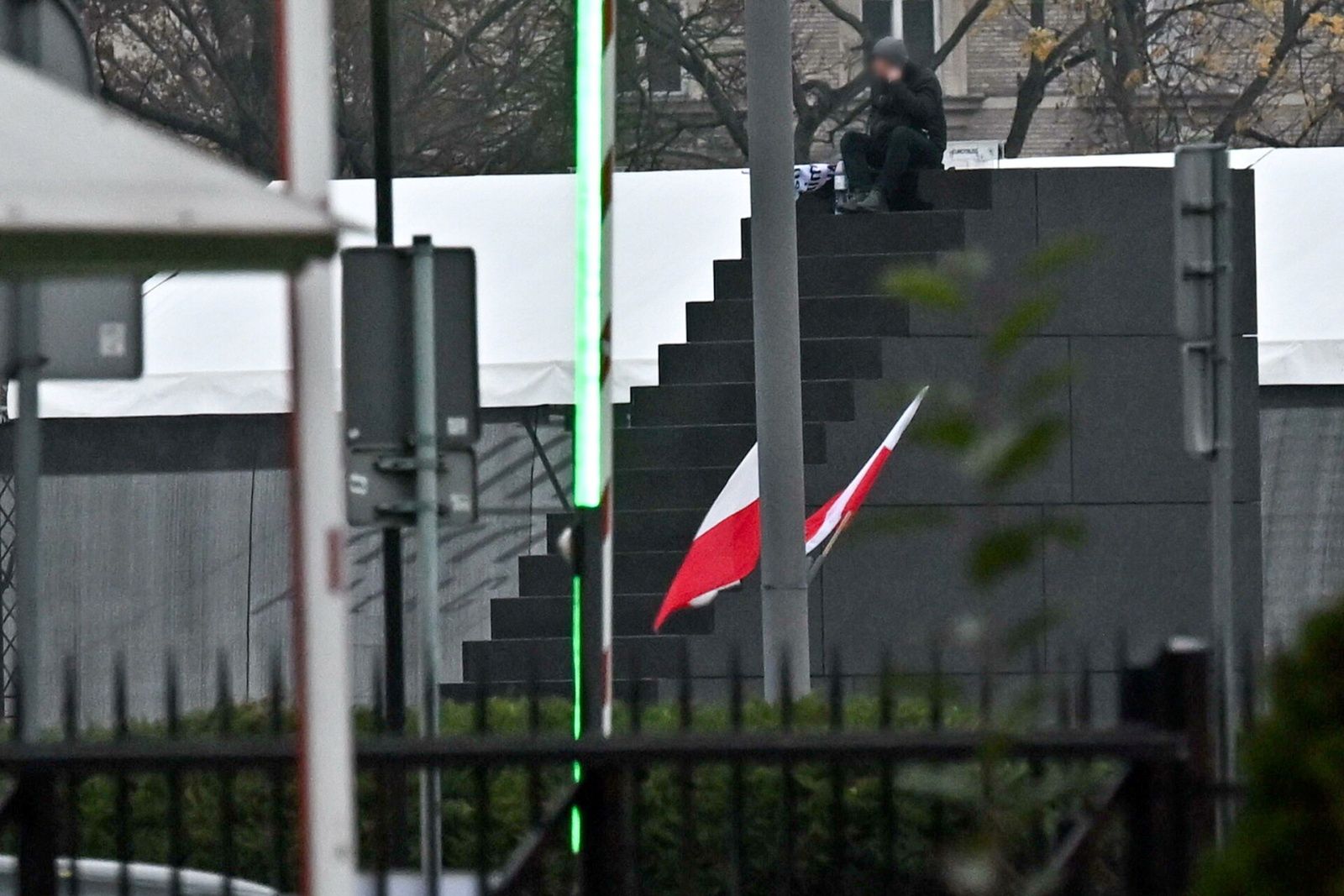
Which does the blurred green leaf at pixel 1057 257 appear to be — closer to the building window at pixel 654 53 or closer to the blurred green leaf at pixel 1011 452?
the blurred green leaf at pixel 1011 452

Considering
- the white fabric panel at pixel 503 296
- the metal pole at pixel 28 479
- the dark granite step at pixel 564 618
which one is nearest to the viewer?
the metal pole at pixel 28 479

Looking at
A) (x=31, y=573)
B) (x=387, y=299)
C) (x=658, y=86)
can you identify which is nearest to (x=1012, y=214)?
(x=658, y=86)

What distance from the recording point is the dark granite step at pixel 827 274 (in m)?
13.0

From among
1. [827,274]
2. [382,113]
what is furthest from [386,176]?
[827,274]

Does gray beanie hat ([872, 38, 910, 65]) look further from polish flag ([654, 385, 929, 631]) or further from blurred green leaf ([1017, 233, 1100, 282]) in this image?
blurred green leaf ([1017, 233, 1100, 282])

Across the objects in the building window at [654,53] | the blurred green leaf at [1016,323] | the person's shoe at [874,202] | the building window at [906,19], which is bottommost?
the blurred green leaf at [1016,323]

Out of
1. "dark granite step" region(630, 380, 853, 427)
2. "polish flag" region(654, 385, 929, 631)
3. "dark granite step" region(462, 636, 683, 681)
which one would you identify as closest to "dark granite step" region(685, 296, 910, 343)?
"dark granite step" region(630, 380, 853, 427)

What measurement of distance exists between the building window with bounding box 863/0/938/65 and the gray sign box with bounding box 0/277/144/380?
102ft

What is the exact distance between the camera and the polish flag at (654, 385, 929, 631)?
10719 mm

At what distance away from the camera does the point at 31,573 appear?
13.9 feet

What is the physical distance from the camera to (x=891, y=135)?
43.9ft

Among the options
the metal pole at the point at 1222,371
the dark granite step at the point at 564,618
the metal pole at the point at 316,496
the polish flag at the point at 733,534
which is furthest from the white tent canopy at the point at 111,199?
the dark granite step at the point at 564,618

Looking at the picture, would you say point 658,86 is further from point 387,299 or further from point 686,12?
point 387,299

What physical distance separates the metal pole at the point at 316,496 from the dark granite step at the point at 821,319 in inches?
374
